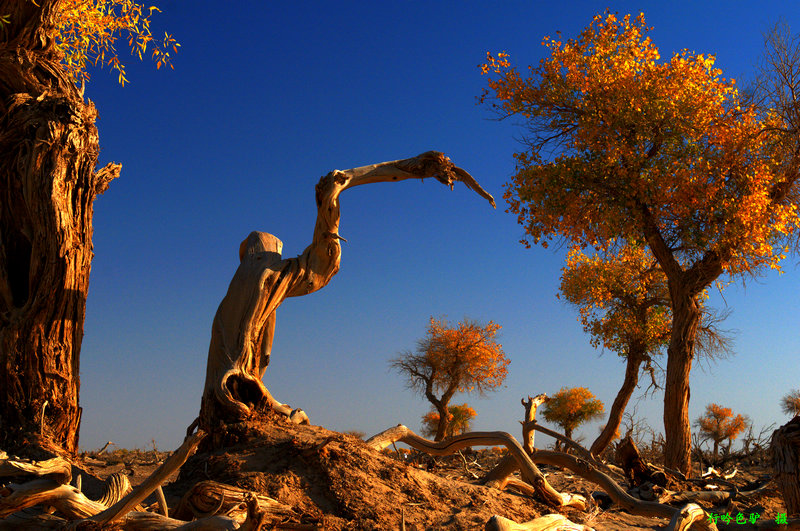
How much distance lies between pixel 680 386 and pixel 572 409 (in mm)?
16553

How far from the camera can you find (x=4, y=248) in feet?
25.6

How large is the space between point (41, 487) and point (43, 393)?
3887mm

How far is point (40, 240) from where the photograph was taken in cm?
767

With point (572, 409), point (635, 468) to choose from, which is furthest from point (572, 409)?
point (635, 468)

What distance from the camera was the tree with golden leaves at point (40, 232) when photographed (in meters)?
7.36

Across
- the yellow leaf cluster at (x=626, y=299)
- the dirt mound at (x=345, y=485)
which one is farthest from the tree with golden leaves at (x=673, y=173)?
the dirt mound at (x=345, y=485)

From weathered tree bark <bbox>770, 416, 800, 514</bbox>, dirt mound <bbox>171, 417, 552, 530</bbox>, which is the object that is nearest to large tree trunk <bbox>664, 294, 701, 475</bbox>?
weathered tree bark <bbox>770, 416, 800, 514</bbox>

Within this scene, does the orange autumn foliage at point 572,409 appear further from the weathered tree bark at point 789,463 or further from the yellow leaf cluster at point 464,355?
the weathered tree bark at point 789,463

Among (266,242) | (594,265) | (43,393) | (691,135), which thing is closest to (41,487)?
(43,393)

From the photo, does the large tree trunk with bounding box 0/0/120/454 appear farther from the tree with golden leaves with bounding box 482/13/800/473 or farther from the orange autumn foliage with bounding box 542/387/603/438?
the orange autumn foliage with bounding box 542/387/603/438

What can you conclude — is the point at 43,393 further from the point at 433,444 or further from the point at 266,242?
the point at 433,444

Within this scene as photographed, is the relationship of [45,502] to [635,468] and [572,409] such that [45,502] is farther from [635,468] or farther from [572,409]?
[572,409]

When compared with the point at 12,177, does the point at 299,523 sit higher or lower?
lower

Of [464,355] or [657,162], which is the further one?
[464,355]
